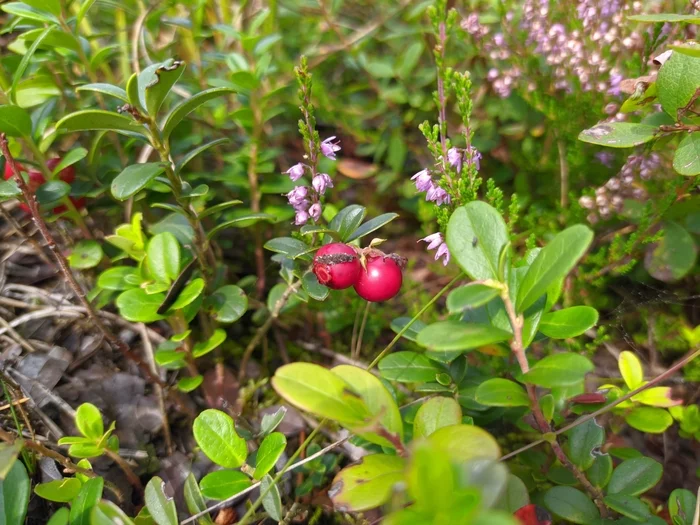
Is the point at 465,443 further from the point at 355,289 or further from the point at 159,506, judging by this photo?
the point at 159,506

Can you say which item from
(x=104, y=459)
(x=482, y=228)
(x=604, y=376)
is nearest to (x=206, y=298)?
(x=104, y=459)

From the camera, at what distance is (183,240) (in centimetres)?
186

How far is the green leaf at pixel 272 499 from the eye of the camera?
1.37 meters

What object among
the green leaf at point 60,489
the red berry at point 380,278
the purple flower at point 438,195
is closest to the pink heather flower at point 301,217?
the red berry at point 380,278

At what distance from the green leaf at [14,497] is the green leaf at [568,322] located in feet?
4.16

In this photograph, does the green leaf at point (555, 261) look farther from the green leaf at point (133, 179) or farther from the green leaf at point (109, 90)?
the green leaf at point (109, 90)

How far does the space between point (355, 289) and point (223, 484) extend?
0.61 meters

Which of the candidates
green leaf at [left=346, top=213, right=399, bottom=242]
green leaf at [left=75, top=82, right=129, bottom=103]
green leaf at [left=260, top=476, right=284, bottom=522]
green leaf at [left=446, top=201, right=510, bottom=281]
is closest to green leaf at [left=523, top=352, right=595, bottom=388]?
green leaf at [left=446, top=201, right=510, bottom=281]

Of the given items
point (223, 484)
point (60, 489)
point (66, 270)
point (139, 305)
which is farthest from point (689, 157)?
point (60, 489)

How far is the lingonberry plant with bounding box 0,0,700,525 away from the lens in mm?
1219

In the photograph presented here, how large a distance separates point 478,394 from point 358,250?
19.9 inches

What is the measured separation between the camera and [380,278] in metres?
1.46

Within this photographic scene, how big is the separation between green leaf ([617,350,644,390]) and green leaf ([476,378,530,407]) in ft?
1.92

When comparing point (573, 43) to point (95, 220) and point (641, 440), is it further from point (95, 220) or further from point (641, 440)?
point (95, 220)
